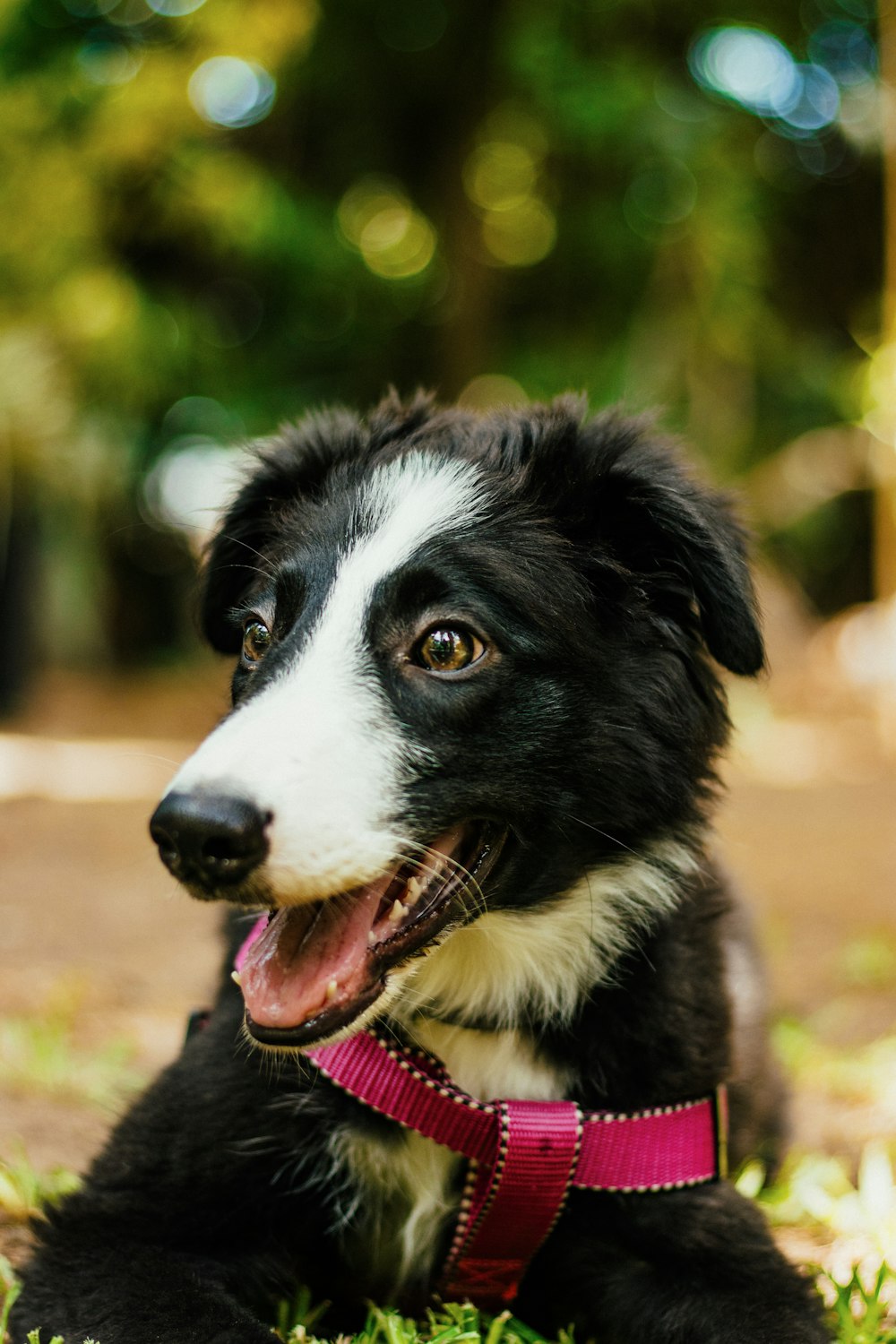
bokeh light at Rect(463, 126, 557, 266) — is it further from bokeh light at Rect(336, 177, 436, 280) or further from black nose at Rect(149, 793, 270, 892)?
black nose at Rect(149, 793, 270, 892)

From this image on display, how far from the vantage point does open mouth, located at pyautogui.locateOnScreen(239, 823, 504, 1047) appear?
1947mm

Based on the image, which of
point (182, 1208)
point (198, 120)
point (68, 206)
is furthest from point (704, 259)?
point (182, 1208)

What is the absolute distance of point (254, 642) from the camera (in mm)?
2443

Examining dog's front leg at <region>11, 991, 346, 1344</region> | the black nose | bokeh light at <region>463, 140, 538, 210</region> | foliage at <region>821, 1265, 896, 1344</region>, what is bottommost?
dog's front leg at <region>11, 991, 346, 1344</region>

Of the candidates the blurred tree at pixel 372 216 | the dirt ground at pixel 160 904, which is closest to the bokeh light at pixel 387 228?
the blurred tree at pixel 372 216

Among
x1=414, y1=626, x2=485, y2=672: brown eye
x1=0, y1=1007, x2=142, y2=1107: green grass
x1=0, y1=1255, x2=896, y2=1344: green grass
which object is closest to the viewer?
x1=0, y1=1255, x2=896, y2=1344: green grass

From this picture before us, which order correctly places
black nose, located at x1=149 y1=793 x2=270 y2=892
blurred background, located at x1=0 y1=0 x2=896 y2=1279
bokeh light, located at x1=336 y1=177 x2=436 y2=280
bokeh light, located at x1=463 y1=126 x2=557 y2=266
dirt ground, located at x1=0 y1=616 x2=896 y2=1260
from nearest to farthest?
black nose, located at x1=149 y1=793 x2=270 y2=892, dirt ground, located at x1=0 y1=616 x2=896 y2=1260, blurred background, located at x1=0 y1=0 x2=896 y2=1279, bokeh light, located at x1=463 y1=126 x2=557 y2=266, bokeh light, located at x1=336 y1=177 x2=436 y2=280

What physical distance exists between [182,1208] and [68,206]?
9.99 metres

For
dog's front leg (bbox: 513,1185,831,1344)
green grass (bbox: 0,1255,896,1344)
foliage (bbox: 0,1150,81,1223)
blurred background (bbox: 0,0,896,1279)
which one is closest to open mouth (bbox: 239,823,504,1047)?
green grass (bbox: 0,1255,896,1344)

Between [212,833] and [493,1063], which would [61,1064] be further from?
[212,833]

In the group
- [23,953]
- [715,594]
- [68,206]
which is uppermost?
[68,206]

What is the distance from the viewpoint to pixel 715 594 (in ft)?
7.66

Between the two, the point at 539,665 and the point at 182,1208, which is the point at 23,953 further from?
the point at 539,665

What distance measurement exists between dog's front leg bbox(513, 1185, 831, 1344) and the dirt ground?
756mm
